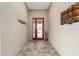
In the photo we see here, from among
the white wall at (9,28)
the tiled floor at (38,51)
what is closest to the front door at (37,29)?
the tiled floor at (38,51)

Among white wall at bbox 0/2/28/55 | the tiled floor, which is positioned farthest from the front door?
white wall at bbox 0/2/28/55

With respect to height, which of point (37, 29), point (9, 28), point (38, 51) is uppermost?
point (9, 28)

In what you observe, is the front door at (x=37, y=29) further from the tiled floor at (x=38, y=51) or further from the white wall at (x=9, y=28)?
the white wall at (x=9, y=28)

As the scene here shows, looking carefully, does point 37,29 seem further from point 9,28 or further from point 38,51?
point 9,28

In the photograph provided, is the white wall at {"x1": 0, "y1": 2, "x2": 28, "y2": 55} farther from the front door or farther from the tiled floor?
the front door

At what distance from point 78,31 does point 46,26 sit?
23.6ft

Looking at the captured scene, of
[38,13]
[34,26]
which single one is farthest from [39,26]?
[38,13]

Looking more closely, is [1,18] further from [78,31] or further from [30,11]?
[30,11]

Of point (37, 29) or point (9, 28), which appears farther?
point (37, 29)

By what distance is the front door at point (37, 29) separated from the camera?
9.95 m

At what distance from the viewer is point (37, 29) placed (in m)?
10.0

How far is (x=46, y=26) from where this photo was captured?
9.80 meters

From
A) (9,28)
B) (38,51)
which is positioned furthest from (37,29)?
(9,28)

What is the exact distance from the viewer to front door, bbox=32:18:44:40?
9953 millimetres
